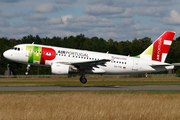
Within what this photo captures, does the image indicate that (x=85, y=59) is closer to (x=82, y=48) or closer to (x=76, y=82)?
(x=76, y=82)

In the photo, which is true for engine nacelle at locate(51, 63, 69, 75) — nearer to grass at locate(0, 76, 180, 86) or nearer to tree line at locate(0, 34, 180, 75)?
grass at locate(0, 76, 180, 86)

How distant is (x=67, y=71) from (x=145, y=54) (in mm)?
12794

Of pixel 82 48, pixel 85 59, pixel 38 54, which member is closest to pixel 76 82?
pixel 85 59

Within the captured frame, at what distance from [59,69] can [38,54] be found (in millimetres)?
3616

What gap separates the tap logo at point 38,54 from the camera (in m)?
33.8

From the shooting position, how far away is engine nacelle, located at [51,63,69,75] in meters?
32.6

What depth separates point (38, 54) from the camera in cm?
3381

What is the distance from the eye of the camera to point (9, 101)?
1906cm

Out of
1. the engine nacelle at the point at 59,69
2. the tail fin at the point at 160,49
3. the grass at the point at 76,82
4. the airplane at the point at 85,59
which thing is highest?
the tail fin at the point at 160,49

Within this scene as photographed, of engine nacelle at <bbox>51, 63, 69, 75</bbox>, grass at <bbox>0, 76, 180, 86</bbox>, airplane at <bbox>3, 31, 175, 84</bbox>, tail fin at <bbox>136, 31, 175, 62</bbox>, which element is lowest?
grass at <bbox>0, 76, 180, 86</bbox>

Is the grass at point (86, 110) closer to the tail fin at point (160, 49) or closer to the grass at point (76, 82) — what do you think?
the tail fin at point (160, 49)

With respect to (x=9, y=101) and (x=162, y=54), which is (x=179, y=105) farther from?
(x=162, y=54)

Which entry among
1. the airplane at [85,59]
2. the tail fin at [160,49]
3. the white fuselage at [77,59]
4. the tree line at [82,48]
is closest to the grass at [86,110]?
the airplane at [85,59]

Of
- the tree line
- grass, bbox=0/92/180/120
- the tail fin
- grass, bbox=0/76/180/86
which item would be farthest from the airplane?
the tree line
